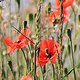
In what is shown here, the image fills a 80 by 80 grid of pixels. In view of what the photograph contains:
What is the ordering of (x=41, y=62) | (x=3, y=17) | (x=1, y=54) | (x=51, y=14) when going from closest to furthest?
(x=41, y=62) < (x=51, y=14) < (x=1, y=54) < (x=3, y=17)

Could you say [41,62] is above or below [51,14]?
below

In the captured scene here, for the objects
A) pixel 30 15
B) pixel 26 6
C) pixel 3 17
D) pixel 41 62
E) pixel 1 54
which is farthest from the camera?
pixel 26 6

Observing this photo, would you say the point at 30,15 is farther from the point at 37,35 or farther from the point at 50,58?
→ the point at 37,35

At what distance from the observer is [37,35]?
0.86 metres

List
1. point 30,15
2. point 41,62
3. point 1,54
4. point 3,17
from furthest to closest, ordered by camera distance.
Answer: point 3,17
point 1,54
point 30,15
point 41,62

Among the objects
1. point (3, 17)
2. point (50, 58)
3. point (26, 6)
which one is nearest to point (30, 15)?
point (50, 58)

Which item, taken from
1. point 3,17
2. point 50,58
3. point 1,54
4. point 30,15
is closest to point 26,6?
point 3,17

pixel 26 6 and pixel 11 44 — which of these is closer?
pixel 11 44

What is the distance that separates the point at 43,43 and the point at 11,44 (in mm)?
151

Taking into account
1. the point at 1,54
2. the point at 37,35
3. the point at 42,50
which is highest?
the point at 37,35

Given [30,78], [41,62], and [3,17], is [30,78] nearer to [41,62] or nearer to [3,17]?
[41,62]

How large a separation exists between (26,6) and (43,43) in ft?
3.45

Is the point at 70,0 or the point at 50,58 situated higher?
the point at 70,0

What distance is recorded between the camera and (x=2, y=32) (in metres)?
1.92
